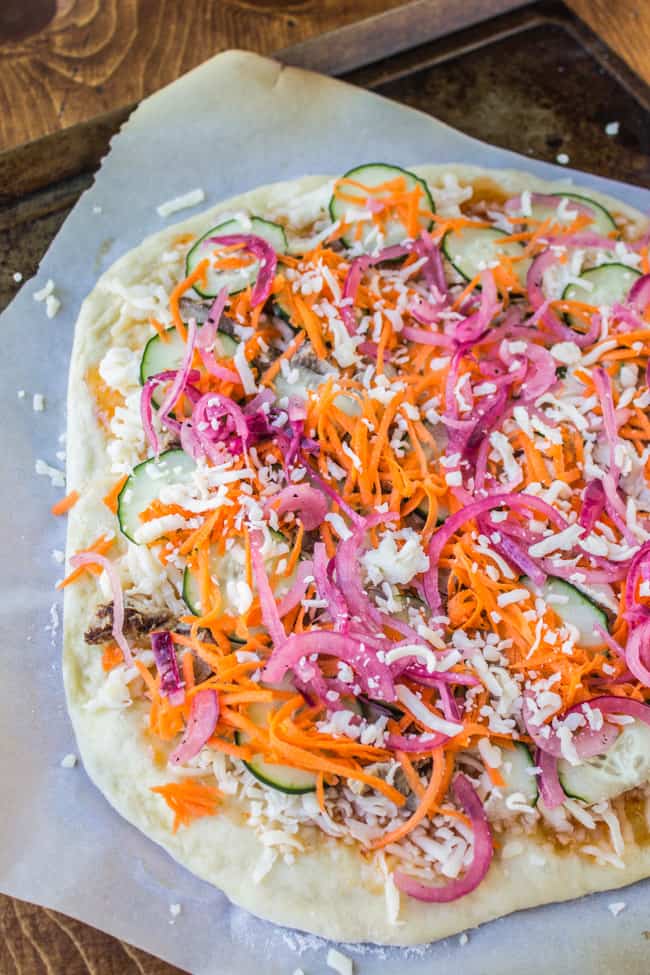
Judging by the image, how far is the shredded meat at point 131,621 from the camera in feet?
9.82

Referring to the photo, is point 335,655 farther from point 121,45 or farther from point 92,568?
point 121,45

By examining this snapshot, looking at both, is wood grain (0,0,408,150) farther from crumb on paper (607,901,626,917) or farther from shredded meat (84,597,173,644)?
crumb on paper (607,901,626,917)

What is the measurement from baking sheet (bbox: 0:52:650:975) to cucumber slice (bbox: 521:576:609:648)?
822 millimetres

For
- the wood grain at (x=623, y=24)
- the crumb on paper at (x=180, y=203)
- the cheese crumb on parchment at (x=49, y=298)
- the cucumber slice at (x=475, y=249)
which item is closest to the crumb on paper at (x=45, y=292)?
the cheese crumb on parchment at (x=49, y=298)

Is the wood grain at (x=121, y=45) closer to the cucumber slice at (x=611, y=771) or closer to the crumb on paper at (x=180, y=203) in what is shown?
the crumb on paper at (x=180, y=203)

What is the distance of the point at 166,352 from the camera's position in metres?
3.39

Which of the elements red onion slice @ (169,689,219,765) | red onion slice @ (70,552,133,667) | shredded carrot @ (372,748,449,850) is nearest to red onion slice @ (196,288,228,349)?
red onion slice @ (70,552,133,667)

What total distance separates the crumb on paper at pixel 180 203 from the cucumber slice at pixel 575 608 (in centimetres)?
214

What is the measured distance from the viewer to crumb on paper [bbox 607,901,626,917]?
300 cm

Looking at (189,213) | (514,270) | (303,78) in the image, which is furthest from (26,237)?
(514,270)

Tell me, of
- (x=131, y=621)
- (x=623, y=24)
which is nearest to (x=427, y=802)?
(x=131, y=621)

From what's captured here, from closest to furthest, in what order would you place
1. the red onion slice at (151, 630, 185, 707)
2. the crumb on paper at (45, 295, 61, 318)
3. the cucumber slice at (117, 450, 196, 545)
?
the red onion slice at (151, 630, 185, 707) < the cucumber slice at (117, 450, 196, 545) < the crumb on paper at (45, 295, 61, 318)

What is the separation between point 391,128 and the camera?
4277 millimetres

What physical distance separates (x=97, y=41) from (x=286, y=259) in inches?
69.2
